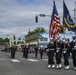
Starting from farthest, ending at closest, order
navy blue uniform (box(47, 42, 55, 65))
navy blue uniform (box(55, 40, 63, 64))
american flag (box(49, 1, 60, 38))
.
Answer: american flag (box(49, 1, 60, 38)), navy blue uniform (box(47, 42, 55, 65)), navy blue uniform (box(55, 40, 63, 64))

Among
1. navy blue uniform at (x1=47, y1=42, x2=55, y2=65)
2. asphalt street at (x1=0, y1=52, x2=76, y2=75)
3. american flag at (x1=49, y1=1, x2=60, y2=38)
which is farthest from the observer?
american flag at (x1=49, y1=1, x2=60, y2=38)

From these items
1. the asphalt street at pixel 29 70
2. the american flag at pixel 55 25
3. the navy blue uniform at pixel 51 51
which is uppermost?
the american flag at pixel 55 25

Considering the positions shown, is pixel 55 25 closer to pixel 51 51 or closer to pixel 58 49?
pixel 51 51

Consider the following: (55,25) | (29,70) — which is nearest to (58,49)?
(29,70)

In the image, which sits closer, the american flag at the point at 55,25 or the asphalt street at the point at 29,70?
the asphalt street at the point at 29,70

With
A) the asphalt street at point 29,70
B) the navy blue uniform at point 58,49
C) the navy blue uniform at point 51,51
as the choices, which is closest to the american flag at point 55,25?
the navy blue uniform at point 51,51

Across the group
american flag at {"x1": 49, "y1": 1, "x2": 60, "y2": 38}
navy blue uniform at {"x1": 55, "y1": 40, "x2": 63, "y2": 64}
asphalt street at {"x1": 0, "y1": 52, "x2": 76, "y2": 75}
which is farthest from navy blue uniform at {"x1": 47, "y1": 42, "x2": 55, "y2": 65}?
american flag at {"x1": 49, "y1": 1, "x2": 60, "y2": 38}

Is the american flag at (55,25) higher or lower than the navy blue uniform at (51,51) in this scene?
higher

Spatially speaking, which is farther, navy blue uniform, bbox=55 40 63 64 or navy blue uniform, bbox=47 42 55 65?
navy blue uniform, bbox=47 42 55 65

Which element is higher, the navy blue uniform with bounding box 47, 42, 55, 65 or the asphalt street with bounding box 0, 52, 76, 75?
the navy blue uniform with bounding box 47, 42, 55, 65

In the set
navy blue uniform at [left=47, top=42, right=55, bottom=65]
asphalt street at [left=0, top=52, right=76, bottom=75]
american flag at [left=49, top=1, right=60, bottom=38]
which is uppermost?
american flag at [left=49, top=1, right=60, bottom=38]

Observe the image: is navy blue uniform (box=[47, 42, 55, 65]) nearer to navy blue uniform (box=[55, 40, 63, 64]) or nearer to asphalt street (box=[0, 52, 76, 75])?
navy blue uniform (box=[55, 40, 63, 64])

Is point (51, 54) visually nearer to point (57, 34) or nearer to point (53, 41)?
point (53, 41)

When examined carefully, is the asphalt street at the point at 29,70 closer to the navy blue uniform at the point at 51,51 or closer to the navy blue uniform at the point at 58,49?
the navy blue uniform at the point at 51,51
